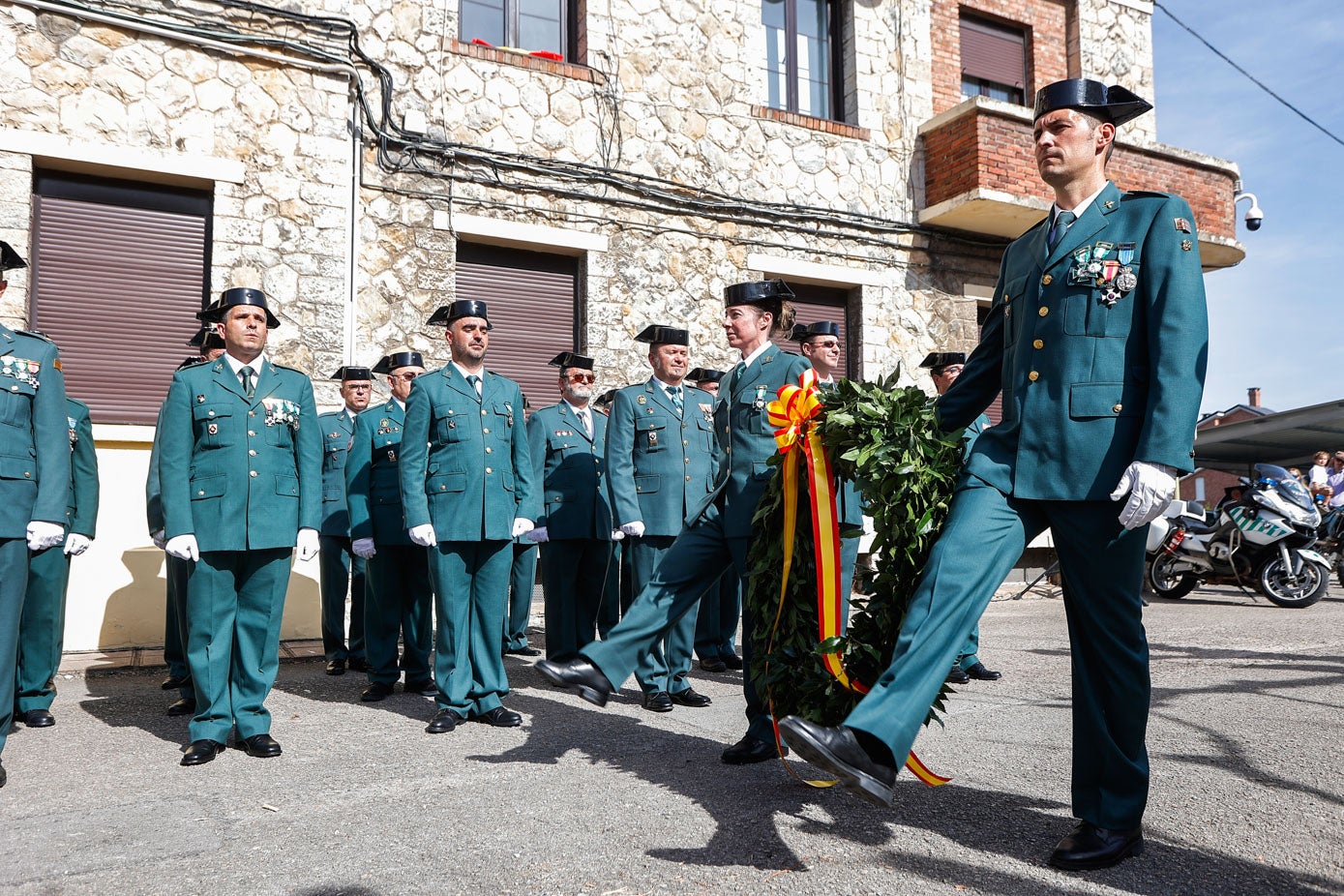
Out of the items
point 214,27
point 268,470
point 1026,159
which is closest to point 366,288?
point 214,27

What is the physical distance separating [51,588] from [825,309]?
8.82 m

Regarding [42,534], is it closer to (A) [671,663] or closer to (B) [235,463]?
(B) [235,463]

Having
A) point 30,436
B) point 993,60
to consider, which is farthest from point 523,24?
point 30,436

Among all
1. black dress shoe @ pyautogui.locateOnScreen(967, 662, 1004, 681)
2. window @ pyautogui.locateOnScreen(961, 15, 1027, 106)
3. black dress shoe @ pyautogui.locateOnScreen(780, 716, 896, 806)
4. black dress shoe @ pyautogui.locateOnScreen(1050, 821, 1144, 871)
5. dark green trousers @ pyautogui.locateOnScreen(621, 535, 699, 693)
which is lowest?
black dress shoe @ pyautogui.locateOnScreen(967, 662, 1004, 681)

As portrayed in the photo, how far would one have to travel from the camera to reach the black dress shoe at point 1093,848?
2.90 meters

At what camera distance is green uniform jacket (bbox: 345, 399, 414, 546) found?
22.5ft

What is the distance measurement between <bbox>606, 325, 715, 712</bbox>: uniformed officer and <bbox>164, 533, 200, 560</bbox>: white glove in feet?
7.86

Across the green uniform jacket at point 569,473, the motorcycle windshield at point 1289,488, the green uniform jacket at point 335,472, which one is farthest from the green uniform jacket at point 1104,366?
the motorcycle windshield at point 1289,488

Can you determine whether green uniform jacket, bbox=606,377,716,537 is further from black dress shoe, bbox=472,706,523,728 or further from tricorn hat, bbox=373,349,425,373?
tricorn hat, bbox=373,349,425,373

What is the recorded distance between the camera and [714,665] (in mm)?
7207

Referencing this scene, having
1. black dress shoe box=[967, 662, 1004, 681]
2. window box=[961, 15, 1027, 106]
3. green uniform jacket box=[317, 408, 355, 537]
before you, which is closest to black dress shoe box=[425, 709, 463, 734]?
green uniform jacket box=[317, 408, 355, 537]

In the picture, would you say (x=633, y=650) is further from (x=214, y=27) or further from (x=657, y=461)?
(x=214, y=27)

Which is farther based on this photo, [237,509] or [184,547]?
[237,509]

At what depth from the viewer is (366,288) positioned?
9531mm
